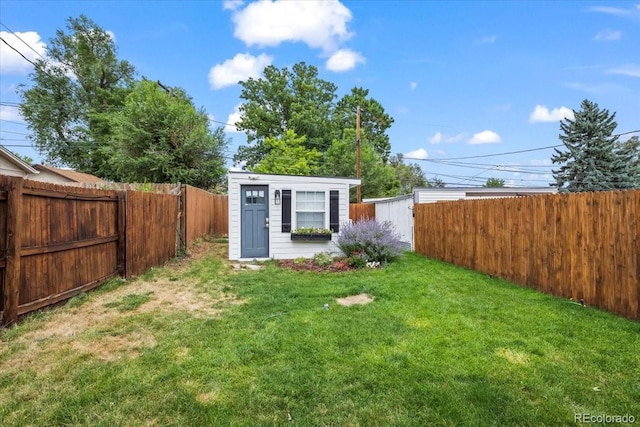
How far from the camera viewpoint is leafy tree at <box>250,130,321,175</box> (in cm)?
2431

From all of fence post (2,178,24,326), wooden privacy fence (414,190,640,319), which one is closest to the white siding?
wooden privacy fence (414,190,640,319)

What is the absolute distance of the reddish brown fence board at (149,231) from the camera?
21.8 feet

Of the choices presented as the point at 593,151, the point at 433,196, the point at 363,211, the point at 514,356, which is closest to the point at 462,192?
the point at 433,196

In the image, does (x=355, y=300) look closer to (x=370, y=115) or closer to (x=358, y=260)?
(x=358, y=260)

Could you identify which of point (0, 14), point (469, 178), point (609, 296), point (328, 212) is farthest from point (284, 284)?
point (469, 178)

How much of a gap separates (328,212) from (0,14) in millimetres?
9216

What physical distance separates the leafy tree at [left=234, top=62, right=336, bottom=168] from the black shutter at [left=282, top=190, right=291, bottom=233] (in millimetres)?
18699

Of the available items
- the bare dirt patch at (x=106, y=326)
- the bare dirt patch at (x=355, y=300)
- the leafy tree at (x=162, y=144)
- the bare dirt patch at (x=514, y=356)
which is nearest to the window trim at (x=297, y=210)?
the bare dirt patch at (x=106, y=326)

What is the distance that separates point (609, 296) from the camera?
4.46 metres

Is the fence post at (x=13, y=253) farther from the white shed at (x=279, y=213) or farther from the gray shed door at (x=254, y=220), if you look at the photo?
the gray shed door at (x=254, y=220)

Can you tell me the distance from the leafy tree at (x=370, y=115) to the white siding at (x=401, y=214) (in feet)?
57.2

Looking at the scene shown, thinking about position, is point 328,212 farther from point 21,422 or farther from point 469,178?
point 469,178

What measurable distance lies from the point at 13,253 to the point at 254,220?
6090 millimetres

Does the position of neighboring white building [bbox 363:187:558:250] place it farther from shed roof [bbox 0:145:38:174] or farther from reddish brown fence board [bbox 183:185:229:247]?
shed roof [bbox 0:145:38:174]
